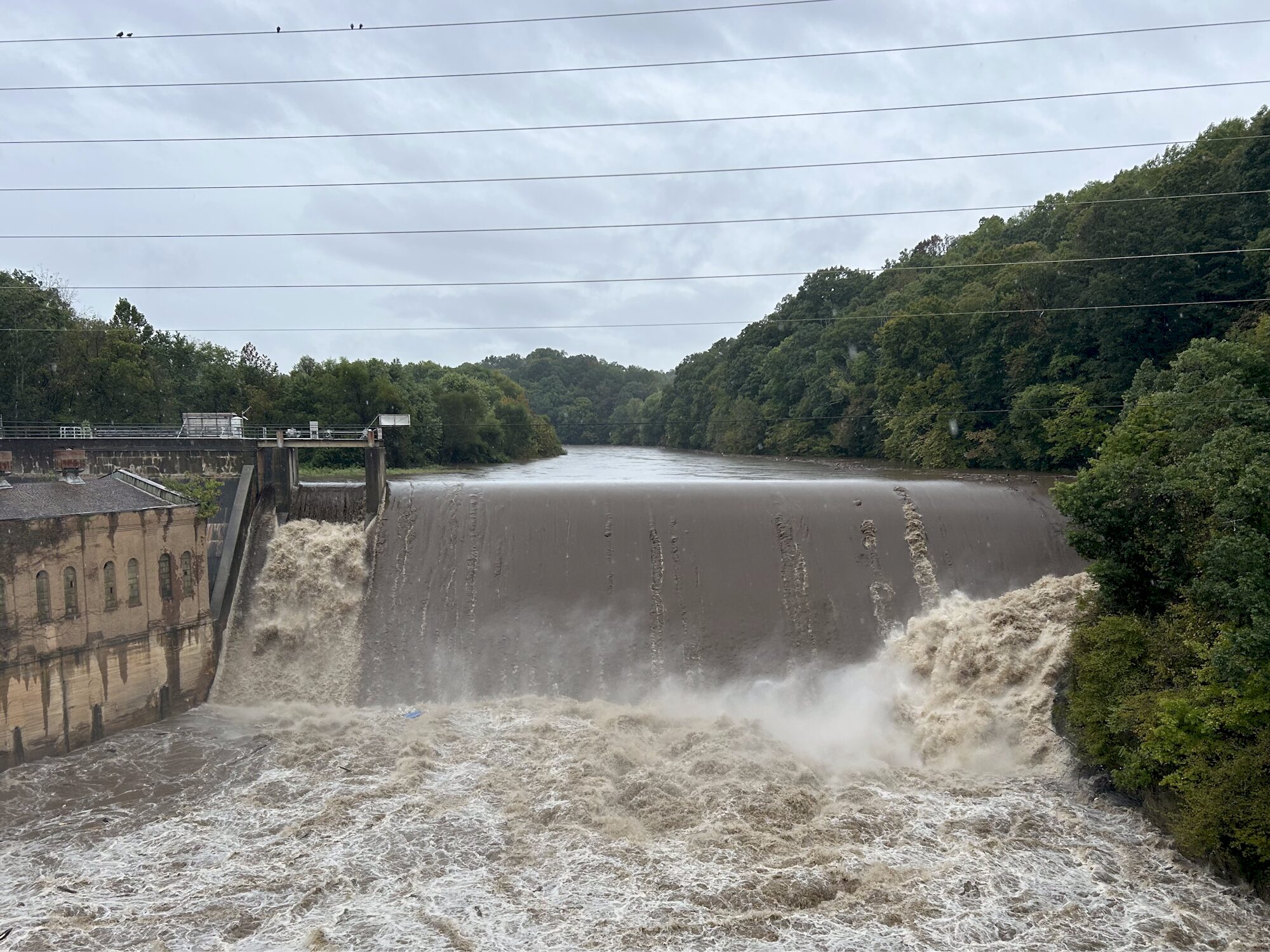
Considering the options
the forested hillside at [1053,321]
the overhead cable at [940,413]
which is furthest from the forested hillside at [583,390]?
the forested hillside at [1053,321]

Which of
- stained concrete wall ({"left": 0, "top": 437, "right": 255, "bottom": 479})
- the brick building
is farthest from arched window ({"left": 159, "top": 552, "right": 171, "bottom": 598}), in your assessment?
stained concrete wall ({"left": 0, "top": 437, "right": 255, "bottom": 479})

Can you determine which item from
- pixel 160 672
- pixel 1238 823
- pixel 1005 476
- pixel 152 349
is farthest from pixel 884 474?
pixel 152 349

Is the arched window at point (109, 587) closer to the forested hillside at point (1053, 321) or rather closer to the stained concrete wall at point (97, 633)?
the stained concrete wall at point (97, 633)

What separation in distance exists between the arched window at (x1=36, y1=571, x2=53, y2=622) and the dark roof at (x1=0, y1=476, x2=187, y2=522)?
1171 millimetres


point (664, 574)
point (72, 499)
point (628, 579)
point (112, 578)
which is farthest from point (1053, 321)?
point (72, 499)

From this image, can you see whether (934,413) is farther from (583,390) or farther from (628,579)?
(583,390)

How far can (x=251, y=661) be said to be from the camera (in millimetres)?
21953

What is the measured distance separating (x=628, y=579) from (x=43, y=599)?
1264 cm

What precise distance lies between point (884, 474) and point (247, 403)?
93.2 feet

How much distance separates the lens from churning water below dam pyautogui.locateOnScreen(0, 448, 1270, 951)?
1237cm

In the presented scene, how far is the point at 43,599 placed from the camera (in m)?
17.7

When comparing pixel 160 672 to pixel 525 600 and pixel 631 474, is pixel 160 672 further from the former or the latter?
pixel 631 474

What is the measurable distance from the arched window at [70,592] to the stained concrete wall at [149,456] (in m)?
7.77

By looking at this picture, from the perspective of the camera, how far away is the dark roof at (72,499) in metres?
18.1
